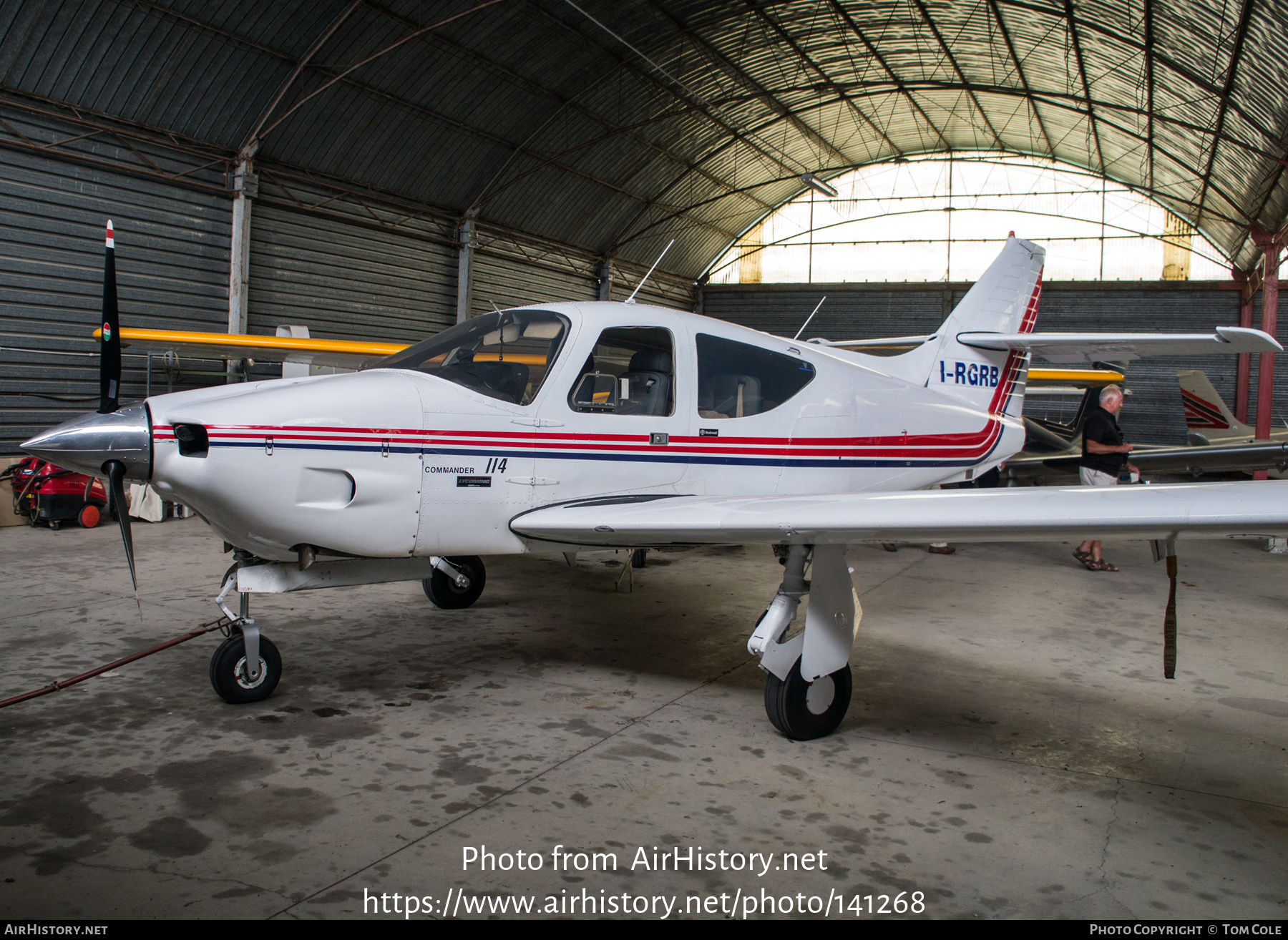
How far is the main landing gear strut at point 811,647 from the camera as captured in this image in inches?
146

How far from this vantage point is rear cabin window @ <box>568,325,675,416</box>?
4.31 meters

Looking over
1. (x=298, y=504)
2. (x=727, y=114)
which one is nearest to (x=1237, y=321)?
(x=727, y=114)

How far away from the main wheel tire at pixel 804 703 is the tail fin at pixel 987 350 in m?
3.57

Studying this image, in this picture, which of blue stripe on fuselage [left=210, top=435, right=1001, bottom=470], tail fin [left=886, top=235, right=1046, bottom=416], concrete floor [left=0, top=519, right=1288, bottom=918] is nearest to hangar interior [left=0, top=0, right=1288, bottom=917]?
concrete floor [left=0, top=519, right=1288, bottom=918]

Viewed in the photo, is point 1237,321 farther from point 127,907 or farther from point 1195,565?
point 127,907

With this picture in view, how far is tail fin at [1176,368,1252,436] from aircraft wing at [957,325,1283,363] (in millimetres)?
11721

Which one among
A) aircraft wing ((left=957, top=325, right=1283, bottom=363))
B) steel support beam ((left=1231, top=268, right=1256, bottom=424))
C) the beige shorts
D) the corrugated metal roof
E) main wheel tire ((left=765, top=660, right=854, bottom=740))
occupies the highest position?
the corrugated metal roof

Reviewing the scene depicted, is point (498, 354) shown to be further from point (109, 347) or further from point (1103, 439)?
point (1103, 439)

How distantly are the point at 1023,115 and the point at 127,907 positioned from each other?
Answer: 973 inches

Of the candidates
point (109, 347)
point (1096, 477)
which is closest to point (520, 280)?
point (1096, 477)

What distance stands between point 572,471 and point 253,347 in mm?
7961

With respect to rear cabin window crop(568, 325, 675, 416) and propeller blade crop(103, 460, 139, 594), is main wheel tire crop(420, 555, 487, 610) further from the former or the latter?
propeller blade crop(103, 460, 139, 594)

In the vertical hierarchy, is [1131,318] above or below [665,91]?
below

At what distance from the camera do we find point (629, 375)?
4.54m
